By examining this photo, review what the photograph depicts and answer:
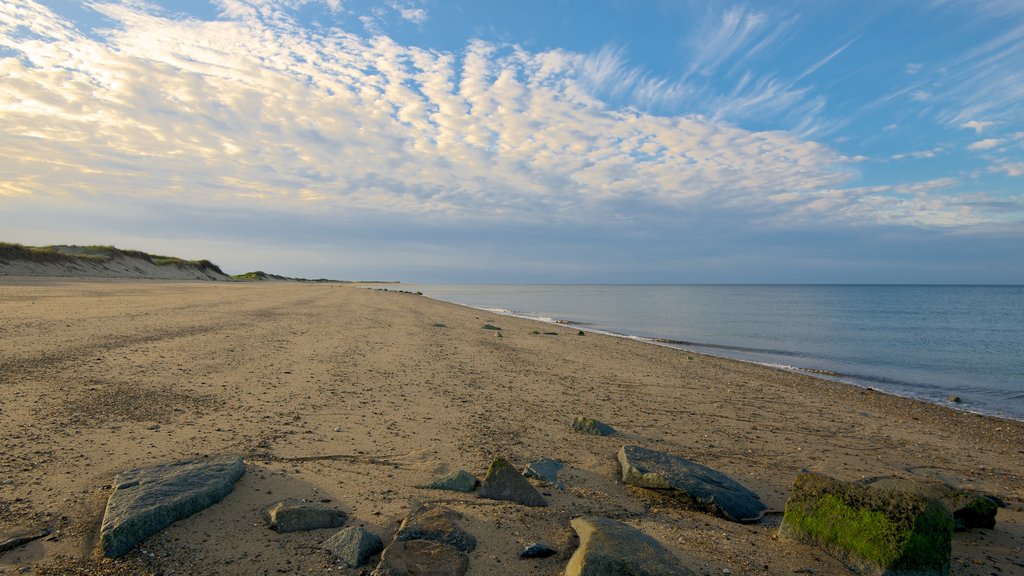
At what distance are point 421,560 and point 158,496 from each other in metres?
2.29

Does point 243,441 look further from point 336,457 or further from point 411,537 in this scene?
point 411,537

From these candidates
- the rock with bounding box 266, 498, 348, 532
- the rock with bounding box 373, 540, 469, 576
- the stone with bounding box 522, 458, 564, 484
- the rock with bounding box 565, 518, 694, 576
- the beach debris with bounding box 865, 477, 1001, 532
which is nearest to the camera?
the rock with bounding box 565, 518, 694, 576

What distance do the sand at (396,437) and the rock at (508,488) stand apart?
0.50 ft

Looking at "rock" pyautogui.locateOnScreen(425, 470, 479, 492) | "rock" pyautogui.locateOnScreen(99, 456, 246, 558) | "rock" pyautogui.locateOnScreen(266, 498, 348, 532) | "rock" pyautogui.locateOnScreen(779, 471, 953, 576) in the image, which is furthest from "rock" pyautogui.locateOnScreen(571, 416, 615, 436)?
"rock" pyautogui.locateOnScreen(99, 456, 246, 558)

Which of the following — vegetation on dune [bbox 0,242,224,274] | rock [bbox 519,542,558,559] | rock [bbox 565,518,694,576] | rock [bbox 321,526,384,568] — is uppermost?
vegetation on dune [bbox 0,242,224,274]

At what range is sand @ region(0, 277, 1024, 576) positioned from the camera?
3.98 m

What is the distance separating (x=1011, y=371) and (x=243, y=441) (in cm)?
2529

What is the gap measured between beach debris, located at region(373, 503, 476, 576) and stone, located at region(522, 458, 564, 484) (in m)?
1.33

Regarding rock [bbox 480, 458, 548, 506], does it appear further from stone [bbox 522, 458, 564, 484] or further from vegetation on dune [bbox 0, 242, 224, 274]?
vegetation on dune [bbox 0, 242, 224, 274]

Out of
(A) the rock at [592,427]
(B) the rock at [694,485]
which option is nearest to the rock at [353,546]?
(B) the rock at [694,485]

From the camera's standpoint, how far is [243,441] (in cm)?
582

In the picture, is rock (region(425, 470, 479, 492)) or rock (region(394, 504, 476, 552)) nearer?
rock (region(394, 504, 476, 552))

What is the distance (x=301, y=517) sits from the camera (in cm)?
407

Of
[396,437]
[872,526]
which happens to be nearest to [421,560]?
[396,437]
